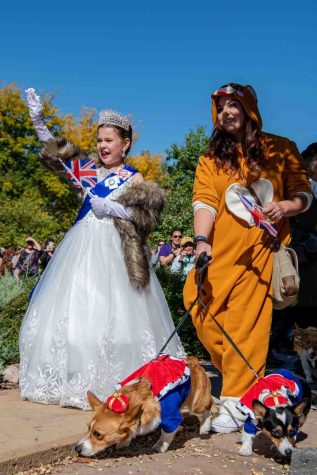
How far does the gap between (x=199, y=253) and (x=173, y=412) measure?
41.8 inches

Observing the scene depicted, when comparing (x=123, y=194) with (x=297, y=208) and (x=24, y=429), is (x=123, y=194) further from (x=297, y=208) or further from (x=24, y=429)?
(x=24, y=429)

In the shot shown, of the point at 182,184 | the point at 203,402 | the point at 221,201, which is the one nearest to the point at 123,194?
the point at 221,201

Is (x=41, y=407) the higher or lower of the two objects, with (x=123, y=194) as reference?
lower

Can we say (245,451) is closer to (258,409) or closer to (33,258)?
(258,409)

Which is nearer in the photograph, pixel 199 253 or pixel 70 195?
pixel 199 253

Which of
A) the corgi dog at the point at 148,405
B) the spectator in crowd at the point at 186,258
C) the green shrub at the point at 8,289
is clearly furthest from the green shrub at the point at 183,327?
the corgi dog at the point at 148,405

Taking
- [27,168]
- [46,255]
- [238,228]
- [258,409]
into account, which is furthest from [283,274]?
[27,168]

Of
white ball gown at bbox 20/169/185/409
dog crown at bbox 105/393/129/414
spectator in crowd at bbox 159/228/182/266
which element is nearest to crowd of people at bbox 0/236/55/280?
spectator in crowd at bbox 159/228/182/266

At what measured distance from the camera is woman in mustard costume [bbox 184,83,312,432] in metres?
4.23

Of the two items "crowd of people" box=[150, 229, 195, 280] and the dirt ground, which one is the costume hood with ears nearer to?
the dirt ground

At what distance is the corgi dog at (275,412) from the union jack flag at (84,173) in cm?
225

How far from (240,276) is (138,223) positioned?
3.58 ft

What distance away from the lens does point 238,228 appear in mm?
4320

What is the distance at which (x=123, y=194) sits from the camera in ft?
16.5
